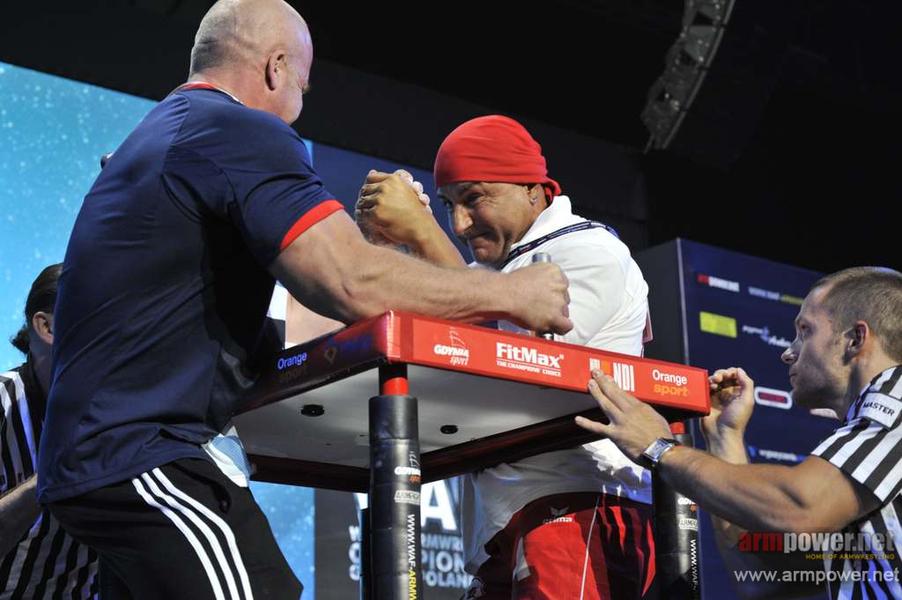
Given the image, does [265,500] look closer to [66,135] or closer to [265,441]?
[66,135]

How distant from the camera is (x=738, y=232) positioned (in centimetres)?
634

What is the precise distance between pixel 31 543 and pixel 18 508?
0.24 metres

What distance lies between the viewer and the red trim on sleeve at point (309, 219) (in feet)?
5.06

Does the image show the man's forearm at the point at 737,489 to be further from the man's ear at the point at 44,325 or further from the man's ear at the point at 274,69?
the man's ear at the point at 44,325

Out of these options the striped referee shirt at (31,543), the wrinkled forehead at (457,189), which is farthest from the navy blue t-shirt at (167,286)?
the striped referee shirt at (31,543)

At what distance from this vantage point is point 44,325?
8.52 ft

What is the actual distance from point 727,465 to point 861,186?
16.9 ft

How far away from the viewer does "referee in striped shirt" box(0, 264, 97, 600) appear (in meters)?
2.46

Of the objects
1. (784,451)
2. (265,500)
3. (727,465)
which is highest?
(784,451)

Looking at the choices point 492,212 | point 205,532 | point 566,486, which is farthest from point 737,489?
point 205,532

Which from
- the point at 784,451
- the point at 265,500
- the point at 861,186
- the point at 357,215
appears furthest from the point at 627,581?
the point at 861,186

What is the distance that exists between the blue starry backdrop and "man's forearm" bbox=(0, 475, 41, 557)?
1590 mm

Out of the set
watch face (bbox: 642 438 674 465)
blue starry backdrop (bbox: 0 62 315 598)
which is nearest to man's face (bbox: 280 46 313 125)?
watch face (bbox: 642 438 674 465)

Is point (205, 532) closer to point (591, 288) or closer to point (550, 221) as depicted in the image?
point (591, 288)
